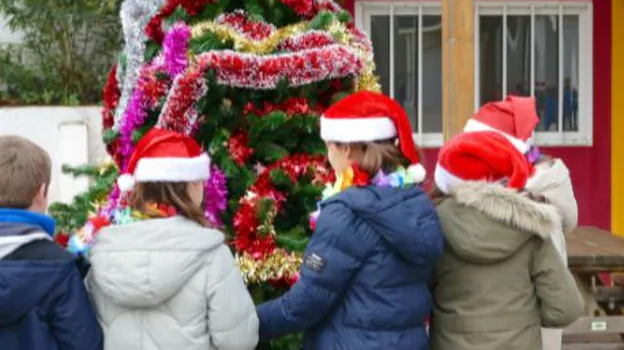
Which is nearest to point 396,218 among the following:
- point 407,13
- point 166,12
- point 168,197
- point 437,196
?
point 437,196

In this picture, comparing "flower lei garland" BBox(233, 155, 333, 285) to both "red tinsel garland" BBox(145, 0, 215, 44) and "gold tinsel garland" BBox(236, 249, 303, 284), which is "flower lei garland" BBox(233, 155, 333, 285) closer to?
"gold tinsel garland" BBox(236, 249, 303, 284)

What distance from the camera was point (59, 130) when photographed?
8.17m

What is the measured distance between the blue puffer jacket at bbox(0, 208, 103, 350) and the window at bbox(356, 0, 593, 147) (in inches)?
209

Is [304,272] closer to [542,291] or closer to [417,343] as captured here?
[417,343]

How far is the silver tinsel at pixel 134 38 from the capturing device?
4082 millimetres

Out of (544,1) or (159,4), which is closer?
(159,4)

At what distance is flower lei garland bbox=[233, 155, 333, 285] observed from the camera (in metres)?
3.72

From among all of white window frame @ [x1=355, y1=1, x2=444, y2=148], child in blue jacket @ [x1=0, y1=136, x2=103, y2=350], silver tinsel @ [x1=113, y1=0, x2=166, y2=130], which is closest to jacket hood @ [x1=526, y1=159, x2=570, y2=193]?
silver tinsel @ [x1=113, y1=0, x2=166, y2=130]

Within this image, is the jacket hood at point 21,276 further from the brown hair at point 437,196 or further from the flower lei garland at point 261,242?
the brown hair at point 437,196

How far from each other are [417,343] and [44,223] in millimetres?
1168

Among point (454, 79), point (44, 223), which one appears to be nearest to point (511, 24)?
point (454, 79)

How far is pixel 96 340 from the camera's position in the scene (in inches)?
116

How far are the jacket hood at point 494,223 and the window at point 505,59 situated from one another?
15.6 ft

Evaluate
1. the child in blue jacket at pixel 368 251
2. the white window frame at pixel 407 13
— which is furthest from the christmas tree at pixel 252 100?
the white window frame at pixel 407 13
